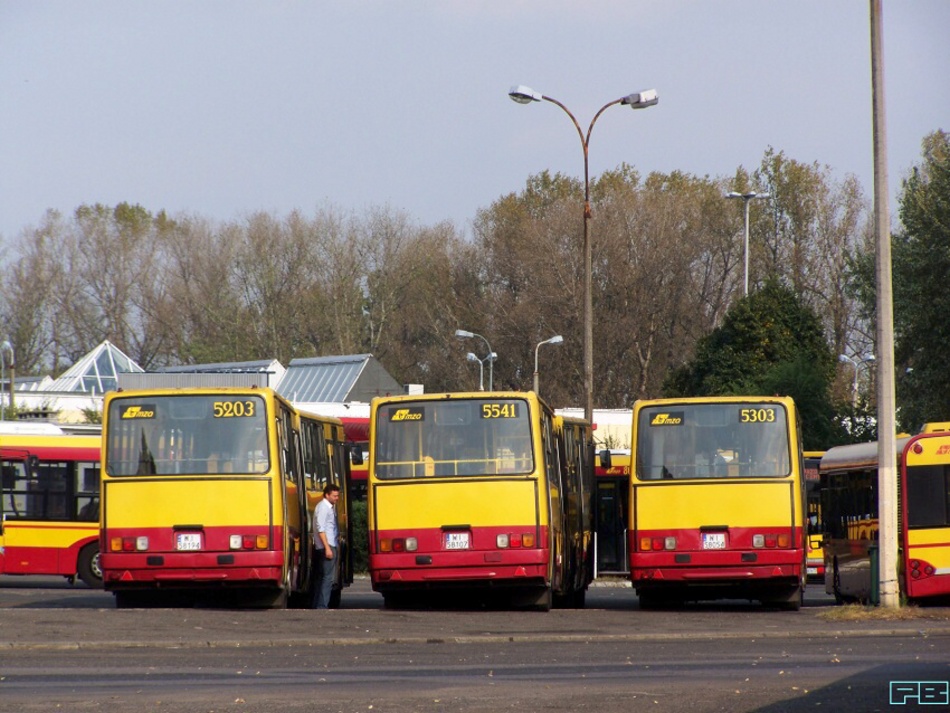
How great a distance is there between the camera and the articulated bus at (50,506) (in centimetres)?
3022

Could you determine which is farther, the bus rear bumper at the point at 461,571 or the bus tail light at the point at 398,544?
the bus tail light at the point at 398,544

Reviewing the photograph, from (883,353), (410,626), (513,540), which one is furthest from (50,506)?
(883,353)

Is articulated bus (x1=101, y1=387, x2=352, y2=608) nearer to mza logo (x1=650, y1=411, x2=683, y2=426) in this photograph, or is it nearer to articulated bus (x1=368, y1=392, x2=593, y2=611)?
articulated bus (x1=368, y1=392, x2=593, y2=611)

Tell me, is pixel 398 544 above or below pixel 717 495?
below

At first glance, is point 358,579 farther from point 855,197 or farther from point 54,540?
point 855,197

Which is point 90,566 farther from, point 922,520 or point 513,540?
point 922,520

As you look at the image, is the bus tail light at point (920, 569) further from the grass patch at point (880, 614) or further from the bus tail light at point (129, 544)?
the bus tail light at point (129, 544)

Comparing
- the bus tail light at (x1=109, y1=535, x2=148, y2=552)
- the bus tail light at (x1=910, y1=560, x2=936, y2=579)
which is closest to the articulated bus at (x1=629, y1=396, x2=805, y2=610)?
the bus tail light at (x1=910, y1=560, x2=936, y2=579)

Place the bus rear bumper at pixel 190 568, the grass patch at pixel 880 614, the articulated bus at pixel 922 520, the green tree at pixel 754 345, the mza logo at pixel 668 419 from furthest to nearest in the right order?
the green tree at pixel 754 345 → the articulated bus at pixel 922 520 → the mza logo at pixel 668 419 → the bus rear bumper at pixel 190 568 → the grass patch at pixel 880 614

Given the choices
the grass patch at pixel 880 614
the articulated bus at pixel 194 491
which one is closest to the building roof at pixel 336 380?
the articulated bus at pixel 194 491

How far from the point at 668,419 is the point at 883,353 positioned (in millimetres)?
2852

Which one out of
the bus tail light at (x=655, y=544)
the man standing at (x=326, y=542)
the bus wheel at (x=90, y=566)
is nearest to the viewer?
the bus tail light at (x=655, y=544)

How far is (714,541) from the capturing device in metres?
21.1

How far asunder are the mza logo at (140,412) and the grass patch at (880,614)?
8444 mm
